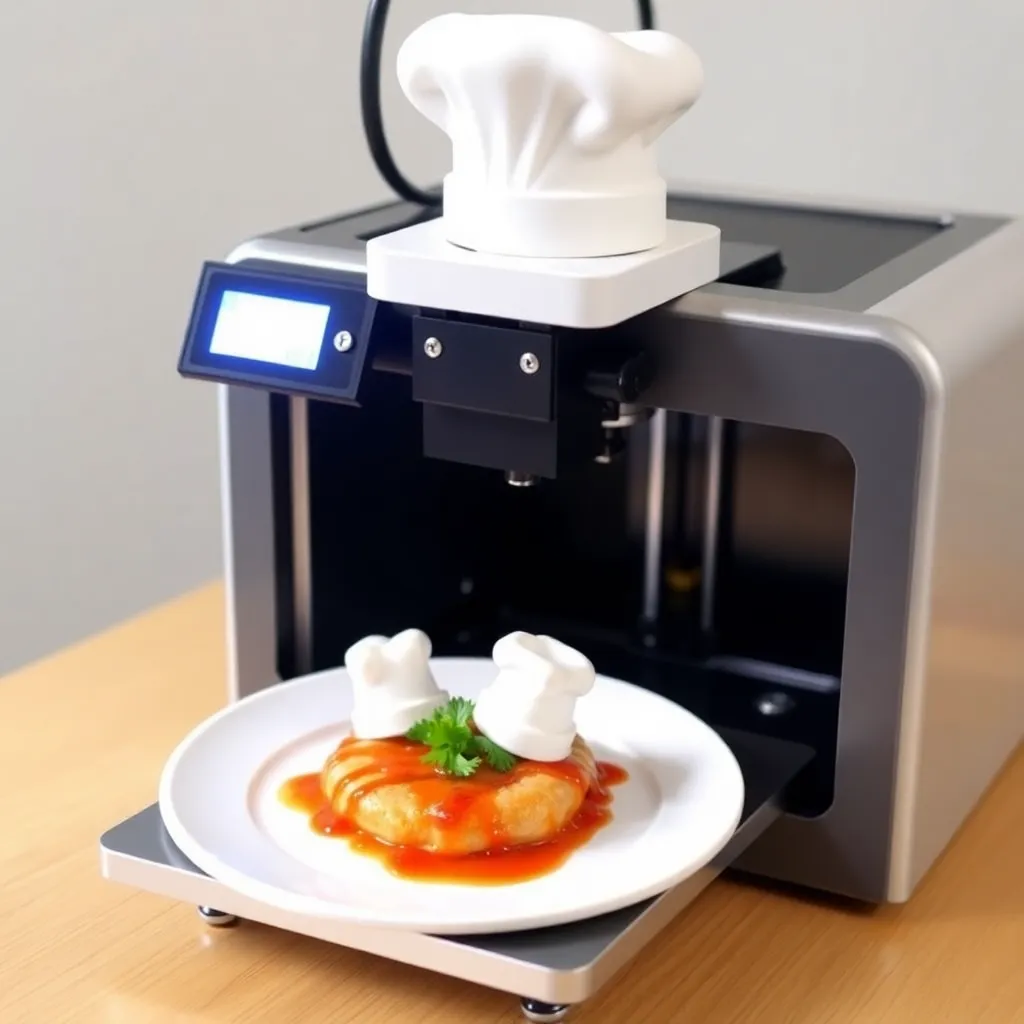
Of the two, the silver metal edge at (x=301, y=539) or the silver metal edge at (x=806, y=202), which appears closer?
the silver metal edge at (x=301, y=539)

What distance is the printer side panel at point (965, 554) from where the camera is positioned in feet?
2.27

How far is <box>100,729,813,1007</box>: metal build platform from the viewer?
23.4 inches

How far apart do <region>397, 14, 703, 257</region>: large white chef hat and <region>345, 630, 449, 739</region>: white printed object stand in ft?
0.59

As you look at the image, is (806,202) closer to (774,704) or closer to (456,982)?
(774,704)

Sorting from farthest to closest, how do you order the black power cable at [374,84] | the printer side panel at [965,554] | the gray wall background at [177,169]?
the gray wall background at [177,169] → the black power cable at [374,84] → the printer side panel at [965,554]

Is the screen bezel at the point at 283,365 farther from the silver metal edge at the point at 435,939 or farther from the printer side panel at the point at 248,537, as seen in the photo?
the silver metal edge at the point at 435,939

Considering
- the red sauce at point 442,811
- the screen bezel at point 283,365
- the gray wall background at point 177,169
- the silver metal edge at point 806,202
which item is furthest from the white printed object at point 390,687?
the gray wall background at point 177,169

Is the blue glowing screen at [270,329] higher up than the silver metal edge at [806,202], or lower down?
lower down

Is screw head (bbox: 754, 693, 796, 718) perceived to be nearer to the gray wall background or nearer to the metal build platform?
the metal build platform

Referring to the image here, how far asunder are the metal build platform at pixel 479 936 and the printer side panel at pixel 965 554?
101 millimetres

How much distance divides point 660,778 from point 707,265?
23cm

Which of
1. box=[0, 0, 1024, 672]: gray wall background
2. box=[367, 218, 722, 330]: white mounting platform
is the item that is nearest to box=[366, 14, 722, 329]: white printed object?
box=[367, 218, 722, 330]: white mounting platform

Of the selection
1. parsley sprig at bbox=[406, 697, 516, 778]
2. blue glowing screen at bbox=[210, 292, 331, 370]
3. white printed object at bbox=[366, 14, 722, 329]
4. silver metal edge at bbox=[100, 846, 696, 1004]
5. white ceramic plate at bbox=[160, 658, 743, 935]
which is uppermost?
white printed object at bbox=[366, 14, 722, 329]

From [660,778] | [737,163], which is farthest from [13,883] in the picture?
[737,163]
